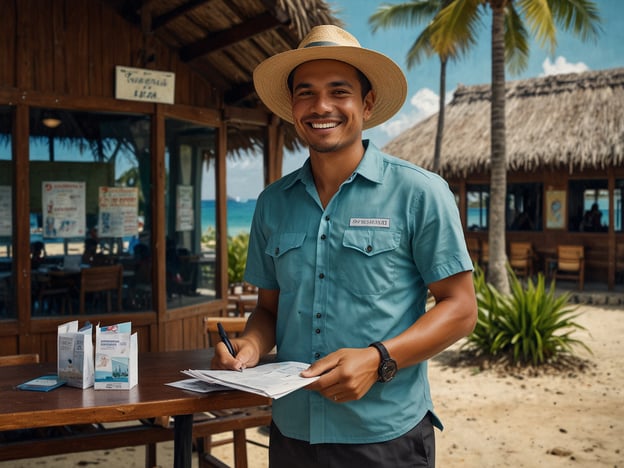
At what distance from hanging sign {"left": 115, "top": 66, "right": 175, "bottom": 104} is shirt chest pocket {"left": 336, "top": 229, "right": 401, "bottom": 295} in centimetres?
421

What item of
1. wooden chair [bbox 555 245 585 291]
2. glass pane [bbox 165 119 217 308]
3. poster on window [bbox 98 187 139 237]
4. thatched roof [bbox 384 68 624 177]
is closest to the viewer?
poster on window [bbox 98 187 139 237]

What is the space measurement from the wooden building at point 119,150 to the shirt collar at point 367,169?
3250 mm

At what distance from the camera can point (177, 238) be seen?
20.0 ft

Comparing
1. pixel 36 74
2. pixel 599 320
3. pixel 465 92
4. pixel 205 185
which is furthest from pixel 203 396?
pixel 465 92

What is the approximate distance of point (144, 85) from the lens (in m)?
5.66

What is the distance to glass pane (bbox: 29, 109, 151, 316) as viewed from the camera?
5.29 metres

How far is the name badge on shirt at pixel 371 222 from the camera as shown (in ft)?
6.01

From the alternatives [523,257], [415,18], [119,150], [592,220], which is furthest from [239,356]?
[415,18]

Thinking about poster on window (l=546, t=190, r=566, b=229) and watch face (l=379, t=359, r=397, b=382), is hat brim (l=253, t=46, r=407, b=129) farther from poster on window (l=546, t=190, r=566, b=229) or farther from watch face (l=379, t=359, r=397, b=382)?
poster on window (l=546, t=190, r=566, b=229)

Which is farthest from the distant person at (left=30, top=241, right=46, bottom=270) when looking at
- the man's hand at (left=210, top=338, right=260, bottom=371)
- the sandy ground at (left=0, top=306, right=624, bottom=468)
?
the man's hand at (left=210, top=338, right=260, bottom=371)

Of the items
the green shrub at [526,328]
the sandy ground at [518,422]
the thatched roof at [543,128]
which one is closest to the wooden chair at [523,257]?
the thatched roof at [543,128]

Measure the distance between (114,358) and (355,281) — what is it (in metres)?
0.91

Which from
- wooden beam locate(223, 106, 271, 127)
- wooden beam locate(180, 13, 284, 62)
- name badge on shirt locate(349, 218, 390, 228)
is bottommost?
name badge on shirt locate(349, 218, 390, 228)

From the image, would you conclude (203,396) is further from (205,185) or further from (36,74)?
(205,185)
